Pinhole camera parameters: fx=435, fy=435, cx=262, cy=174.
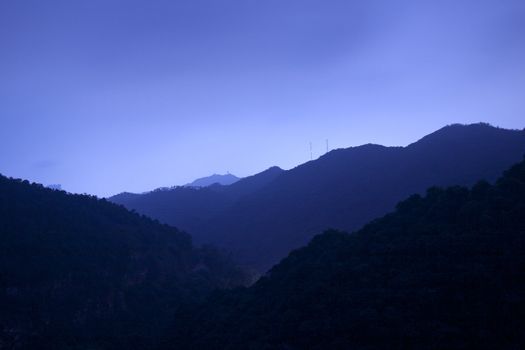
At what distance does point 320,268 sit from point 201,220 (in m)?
47.9

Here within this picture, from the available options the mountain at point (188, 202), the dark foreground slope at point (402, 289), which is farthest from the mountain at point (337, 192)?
the dark foreground slope at point (402, 289)

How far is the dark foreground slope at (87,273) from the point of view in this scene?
Result: 20359 millimetres

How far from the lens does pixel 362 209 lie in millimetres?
51250

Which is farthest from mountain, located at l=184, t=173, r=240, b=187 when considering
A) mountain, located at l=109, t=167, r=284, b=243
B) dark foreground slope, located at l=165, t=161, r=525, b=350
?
dark foreground slope, located at l=165, t=161, r=525, b=350

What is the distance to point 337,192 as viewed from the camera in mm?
59406

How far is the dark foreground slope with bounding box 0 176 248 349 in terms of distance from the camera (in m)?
20.4

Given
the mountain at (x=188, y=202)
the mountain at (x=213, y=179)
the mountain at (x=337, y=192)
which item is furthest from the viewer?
the mountain at (x=213, y=179)

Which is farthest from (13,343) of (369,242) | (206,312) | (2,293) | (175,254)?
(175,254)

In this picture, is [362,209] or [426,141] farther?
[426,141]

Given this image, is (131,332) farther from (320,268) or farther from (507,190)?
(507,190)

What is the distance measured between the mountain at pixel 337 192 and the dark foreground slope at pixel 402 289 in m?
24.5

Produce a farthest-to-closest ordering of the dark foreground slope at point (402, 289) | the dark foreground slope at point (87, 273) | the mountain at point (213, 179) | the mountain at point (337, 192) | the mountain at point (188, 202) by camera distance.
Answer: the mountain at point (213, 179)
the mountain at point (188, 202)
the mountain at point (337, 192)
the dark foreground slope at point (87, 273)
the dark foreground slope at point (402, 289)

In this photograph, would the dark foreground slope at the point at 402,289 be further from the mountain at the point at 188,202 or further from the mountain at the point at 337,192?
the mountain at the point at 188,202

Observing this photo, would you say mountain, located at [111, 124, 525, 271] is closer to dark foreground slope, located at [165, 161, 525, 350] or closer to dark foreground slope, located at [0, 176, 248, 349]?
dark foreground slope, located at [0, 176, 248, 349]
